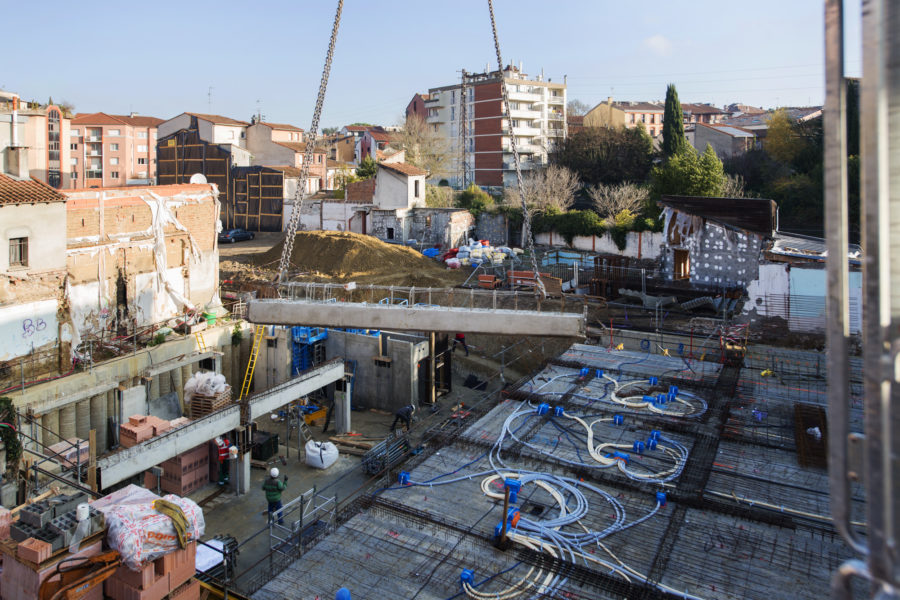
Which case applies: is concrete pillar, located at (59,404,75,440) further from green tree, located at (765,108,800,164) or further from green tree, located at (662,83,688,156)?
green tree, located at (765,108,800,164)

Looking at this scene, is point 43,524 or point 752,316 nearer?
point 43,524

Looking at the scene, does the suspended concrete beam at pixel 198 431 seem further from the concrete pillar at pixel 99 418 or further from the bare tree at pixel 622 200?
Result: the bare tree at pixel 622 200

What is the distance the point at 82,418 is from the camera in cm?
1767

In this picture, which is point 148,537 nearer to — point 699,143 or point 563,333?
point 563,333

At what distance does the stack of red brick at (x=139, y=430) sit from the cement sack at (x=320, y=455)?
12.6 ft

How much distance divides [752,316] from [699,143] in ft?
113

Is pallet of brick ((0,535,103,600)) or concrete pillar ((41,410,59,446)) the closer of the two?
pallet of brick ((0,535,103,600))

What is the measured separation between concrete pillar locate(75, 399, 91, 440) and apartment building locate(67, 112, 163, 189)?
49.5m

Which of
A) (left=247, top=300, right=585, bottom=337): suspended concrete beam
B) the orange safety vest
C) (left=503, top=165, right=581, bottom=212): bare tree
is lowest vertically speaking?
the orange safety vest

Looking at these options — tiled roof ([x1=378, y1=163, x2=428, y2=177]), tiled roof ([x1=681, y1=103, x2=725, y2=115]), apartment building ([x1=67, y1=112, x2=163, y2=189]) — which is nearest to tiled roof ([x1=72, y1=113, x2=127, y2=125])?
apartment building ([x1=67, y1=112, x2=163, y2=189])

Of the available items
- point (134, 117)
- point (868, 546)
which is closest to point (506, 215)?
point (868, 546)

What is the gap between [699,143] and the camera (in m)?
54.3

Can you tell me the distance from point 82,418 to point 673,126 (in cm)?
3963

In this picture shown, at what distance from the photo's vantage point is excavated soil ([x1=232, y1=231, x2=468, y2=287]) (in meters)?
33.8
